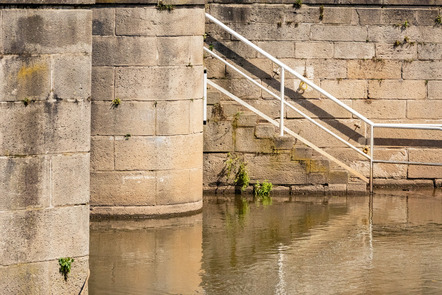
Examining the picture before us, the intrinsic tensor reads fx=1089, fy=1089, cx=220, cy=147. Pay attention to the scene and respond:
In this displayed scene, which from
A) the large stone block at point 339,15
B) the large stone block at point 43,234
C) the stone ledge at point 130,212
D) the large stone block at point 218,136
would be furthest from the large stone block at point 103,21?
the large stone block at point 43,234

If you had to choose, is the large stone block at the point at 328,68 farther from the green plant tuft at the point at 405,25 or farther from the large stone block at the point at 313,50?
the green plant tuft at the point at 405,25

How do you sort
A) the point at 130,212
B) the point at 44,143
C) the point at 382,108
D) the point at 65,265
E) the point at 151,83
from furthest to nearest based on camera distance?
1. the point at 382,108
2. the point at 130,212
3. the point at 151,83
4. the point at 65,265
5. the point at 44,143

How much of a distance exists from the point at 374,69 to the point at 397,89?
465mm

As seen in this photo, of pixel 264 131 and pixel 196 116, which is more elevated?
pixel 196 116

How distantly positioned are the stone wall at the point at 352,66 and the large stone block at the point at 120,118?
2.60 meters

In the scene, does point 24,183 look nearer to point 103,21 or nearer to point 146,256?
point 146,256

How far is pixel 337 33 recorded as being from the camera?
16328 millimetres

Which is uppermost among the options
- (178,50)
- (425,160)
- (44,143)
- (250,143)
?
(178,50)

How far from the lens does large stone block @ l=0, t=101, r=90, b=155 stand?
341 inches

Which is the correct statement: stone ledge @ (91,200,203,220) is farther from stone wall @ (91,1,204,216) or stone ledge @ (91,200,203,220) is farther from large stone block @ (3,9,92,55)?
large stone block @ (3,9,92,55)

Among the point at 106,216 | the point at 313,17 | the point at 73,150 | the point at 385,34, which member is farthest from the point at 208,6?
the point at 73,150

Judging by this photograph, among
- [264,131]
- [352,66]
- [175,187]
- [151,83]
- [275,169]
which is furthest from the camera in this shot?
[352,66]

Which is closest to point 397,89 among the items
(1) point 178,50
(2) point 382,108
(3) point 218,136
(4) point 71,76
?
(2) point 382,108

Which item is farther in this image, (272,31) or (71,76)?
(272,31)
